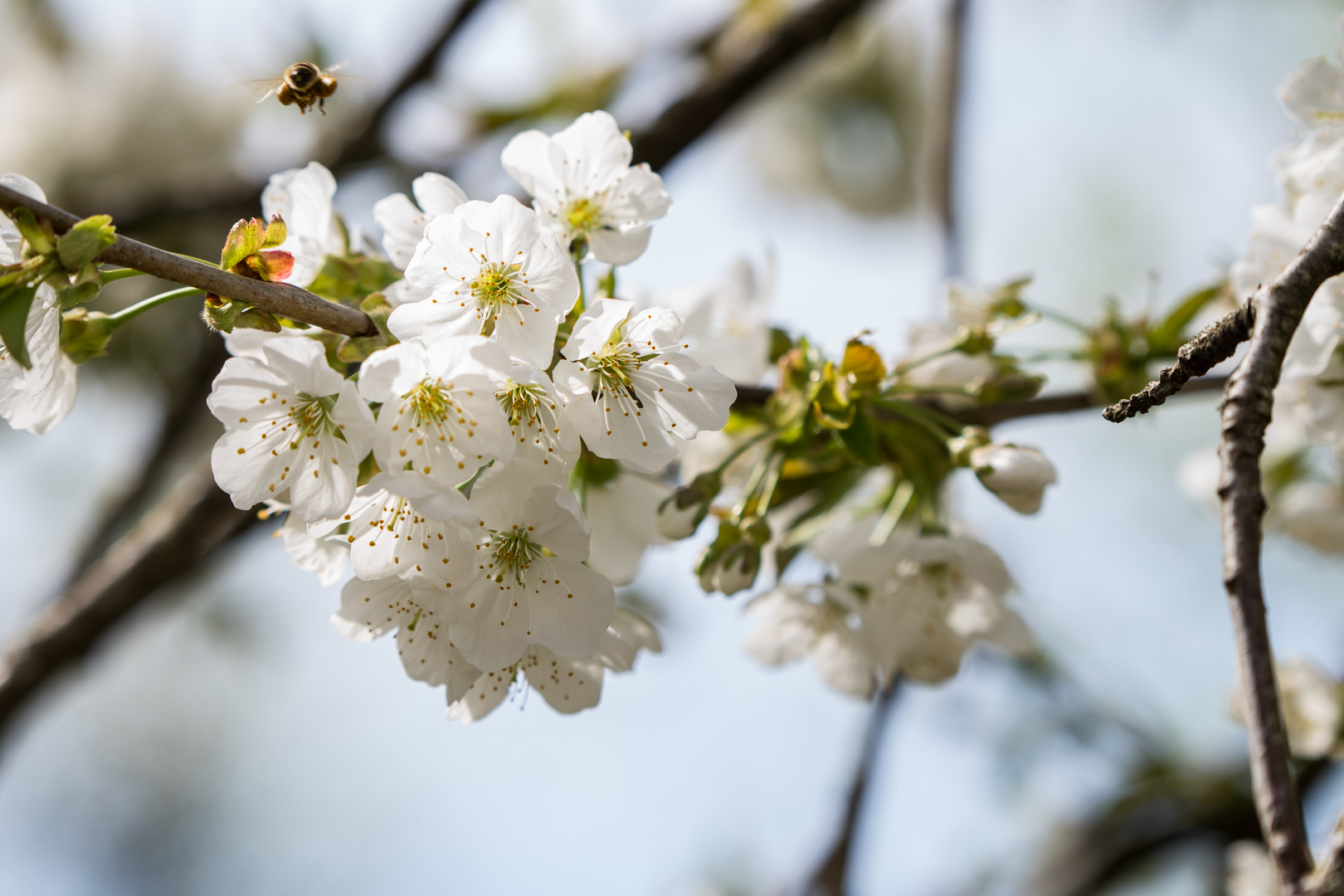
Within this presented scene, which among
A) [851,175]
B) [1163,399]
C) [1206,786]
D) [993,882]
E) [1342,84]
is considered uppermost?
[1342,84]

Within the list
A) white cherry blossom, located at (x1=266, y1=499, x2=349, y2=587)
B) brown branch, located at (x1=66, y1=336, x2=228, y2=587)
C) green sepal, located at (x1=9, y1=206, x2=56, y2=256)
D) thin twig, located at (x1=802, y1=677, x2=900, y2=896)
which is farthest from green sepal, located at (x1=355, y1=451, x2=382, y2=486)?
brown branch, located at (x1=66, y1=336, x2=228, y2=587)

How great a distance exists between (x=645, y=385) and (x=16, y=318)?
0.55 m

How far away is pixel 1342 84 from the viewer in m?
1.22

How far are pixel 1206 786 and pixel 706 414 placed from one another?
2.70 m

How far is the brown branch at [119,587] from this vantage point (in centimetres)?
202

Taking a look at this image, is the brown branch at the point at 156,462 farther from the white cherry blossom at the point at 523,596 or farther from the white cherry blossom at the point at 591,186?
the white cherry blossom at the point at 523,596

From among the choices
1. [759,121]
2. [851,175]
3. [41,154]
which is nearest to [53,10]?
[41,154]

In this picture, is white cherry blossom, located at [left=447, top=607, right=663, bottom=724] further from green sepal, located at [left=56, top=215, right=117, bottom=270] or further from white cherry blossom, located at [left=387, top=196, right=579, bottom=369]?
green sepal, located at [left=56, top=215, right=117, bottom=270]

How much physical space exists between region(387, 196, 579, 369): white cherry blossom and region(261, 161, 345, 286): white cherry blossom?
0.81 feet

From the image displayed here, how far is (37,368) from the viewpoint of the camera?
2.92 feet

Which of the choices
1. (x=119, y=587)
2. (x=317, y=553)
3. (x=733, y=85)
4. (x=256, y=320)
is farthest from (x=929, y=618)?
(x=119, y=587)

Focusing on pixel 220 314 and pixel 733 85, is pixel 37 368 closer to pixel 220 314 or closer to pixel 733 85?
pixel 220 314

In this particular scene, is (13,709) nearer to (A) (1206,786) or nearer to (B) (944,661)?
(B) (944,661)

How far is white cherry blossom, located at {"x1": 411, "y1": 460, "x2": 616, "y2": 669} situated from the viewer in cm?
90
